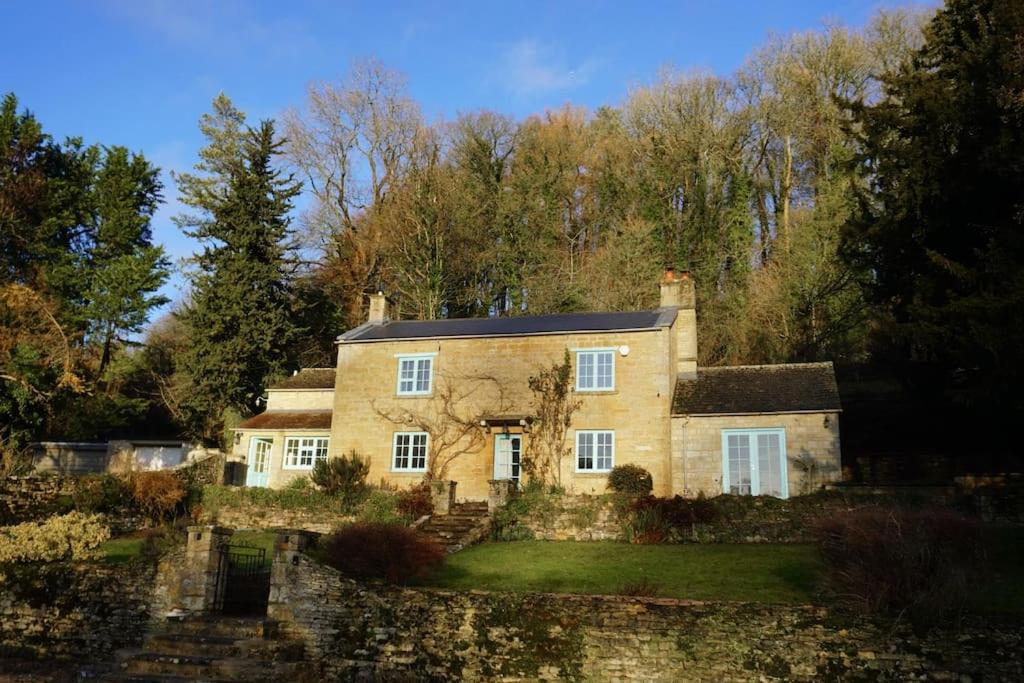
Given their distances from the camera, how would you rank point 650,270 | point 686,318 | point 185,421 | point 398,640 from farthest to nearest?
1. point 650,270
2. point 185,421
3. point 686,318
4. point 398,640

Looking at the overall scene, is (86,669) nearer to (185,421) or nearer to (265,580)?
(265,580)

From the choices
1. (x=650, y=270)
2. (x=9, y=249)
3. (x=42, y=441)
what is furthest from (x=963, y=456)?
(x=9, y=249)

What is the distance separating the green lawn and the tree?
5.24m

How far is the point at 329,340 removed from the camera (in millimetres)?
40719

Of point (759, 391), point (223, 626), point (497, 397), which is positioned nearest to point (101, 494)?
point (223, 626)

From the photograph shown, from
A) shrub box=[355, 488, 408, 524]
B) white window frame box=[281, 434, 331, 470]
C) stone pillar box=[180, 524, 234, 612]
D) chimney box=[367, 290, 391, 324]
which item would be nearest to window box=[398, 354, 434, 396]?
white window frame box=[281, 434, 331, 470]

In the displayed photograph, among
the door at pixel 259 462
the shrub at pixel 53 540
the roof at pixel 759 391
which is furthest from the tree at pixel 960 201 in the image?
the door at pixel 259 462

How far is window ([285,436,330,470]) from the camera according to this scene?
28.4m

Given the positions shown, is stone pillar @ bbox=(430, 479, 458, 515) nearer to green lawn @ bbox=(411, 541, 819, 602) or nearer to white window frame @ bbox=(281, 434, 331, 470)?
green lawn @ bbox=(411, 541, 819, 602)

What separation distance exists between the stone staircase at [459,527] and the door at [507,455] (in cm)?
279

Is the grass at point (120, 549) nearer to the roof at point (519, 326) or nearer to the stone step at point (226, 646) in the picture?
the stone step at point (226, 646)

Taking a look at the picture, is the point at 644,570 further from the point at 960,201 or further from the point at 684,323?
the point at 684,323

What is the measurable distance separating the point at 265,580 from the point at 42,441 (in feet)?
72.9

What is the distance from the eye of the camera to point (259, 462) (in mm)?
29000
